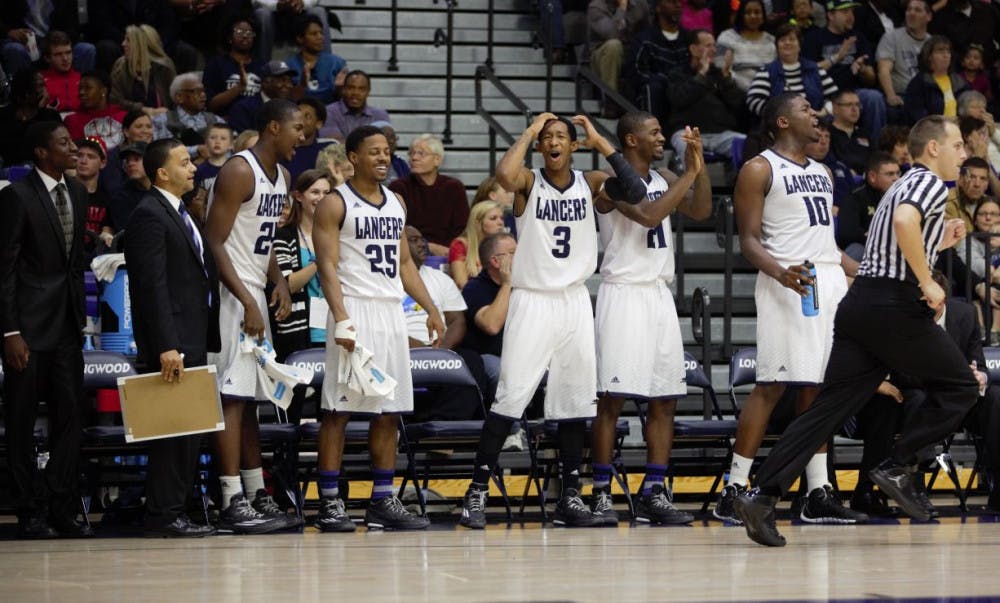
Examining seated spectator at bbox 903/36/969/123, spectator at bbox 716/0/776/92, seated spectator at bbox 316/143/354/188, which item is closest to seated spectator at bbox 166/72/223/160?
seated spectator at bbox 316/143/354/188

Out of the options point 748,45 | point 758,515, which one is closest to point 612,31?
point 748,45

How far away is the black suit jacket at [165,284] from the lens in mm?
8164

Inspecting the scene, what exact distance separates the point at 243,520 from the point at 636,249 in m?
2.58

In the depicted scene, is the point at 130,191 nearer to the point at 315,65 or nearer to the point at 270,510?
the point at 315,65

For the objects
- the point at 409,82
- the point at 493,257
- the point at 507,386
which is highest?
the point at 409,82

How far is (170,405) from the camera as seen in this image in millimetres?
8086

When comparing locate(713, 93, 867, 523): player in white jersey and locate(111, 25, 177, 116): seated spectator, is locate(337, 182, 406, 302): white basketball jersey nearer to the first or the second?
locate(713, 93, 867, 523): player in white jersey

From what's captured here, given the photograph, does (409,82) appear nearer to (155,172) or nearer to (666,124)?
(666,124)

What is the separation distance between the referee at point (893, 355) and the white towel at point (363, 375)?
6.91ft

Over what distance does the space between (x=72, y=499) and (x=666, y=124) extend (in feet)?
21.5

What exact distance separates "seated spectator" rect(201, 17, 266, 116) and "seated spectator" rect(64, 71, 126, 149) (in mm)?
820

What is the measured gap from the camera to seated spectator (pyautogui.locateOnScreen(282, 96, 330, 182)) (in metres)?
11.5

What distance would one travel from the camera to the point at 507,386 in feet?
28.4

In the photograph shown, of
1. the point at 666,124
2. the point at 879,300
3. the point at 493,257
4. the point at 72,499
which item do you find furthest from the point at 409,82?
the point at 879,300
